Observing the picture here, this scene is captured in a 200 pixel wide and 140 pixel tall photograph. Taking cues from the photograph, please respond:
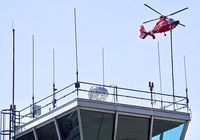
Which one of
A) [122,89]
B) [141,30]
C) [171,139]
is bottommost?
[171,139]

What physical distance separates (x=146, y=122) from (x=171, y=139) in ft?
6.38

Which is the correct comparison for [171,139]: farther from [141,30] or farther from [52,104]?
[141,30]

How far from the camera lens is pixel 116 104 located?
39.3 m

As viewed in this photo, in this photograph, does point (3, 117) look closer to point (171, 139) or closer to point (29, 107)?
point (29, 107)

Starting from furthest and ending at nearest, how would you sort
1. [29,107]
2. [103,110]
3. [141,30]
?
[141,30]
[29,107]
[103,110]

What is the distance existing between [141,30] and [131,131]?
3711 centimetres

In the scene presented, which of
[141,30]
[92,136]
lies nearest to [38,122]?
[92,136]

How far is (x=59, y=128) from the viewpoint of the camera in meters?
40.0

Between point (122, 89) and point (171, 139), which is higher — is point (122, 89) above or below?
above

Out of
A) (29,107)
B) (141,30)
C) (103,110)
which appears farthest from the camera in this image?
(141,30)

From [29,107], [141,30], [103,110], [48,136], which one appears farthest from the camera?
[141,30]

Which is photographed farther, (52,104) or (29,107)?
(29,107)

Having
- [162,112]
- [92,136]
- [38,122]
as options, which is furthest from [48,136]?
[162,112]

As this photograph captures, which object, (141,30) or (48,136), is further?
(141,30)
